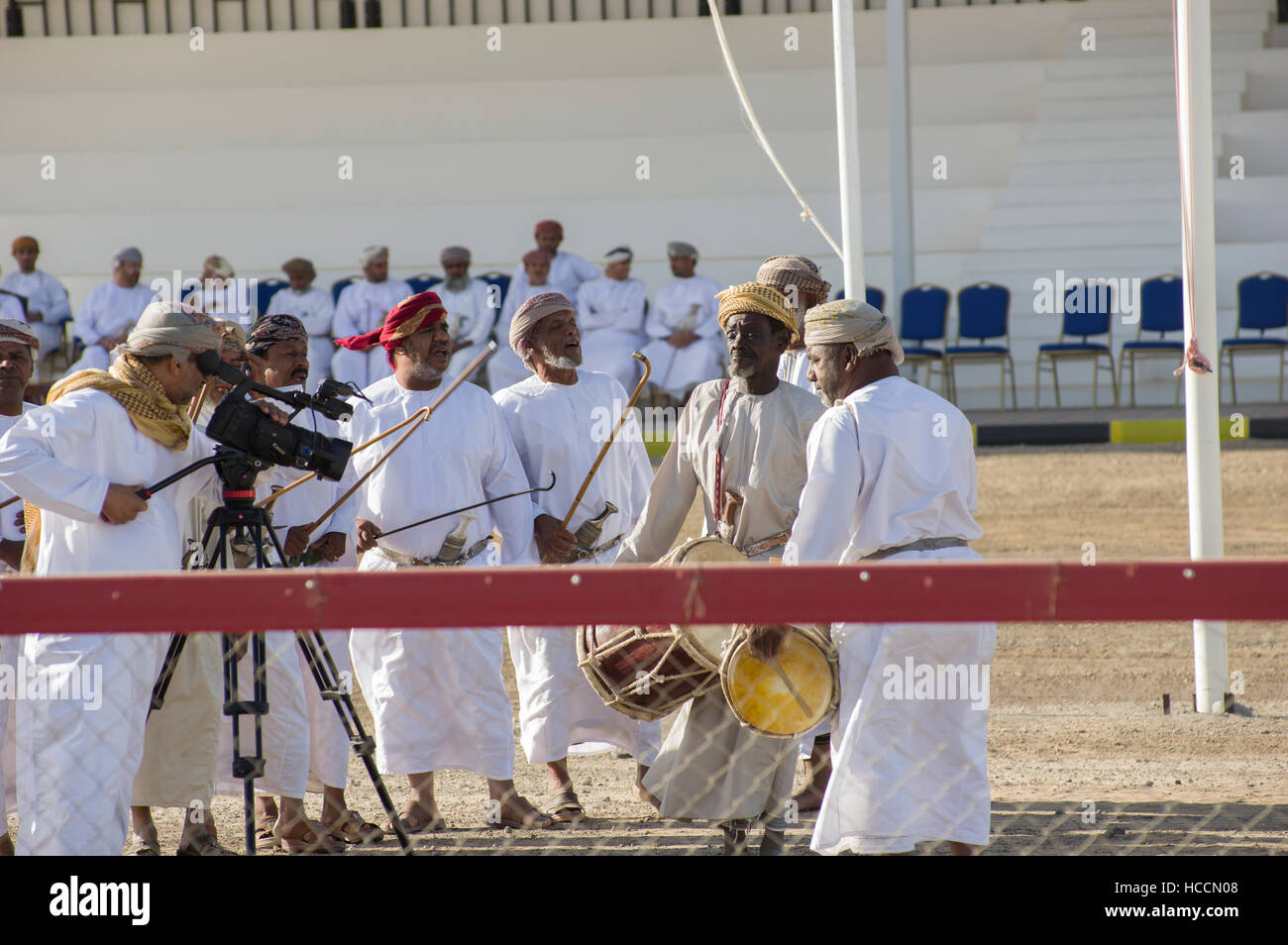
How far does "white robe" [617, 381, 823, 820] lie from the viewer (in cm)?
484

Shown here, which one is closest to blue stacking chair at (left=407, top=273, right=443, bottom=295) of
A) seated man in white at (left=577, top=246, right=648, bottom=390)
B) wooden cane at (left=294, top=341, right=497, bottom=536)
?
seated man in white at (left=577, top=246, right=648, bottom=390)

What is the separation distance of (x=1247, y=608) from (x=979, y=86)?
14.9 metres

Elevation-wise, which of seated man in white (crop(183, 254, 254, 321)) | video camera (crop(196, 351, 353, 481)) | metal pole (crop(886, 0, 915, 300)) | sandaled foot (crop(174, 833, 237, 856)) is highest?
metal pole (crop(886, 0, 915, 300))

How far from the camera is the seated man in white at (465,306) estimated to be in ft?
44.0

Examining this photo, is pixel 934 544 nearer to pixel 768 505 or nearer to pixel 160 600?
pixel 768 505

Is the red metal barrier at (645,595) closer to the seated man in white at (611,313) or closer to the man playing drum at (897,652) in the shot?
the man playing drum at (897,652)

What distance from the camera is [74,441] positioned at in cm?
459

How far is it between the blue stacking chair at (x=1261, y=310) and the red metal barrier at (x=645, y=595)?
10.8 metres

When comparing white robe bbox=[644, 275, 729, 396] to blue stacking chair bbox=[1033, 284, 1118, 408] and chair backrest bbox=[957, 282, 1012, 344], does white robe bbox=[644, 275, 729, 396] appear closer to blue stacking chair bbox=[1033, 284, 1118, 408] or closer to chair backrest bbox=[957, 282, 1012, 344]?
chair backrest bbox=[957, 282, 1012, 344]

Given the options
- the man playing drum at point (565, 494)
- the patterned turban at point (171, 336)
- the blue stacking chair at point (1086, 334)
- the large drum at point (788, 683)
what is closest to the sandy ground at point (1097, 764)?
the man playing drum at point (565, 494)

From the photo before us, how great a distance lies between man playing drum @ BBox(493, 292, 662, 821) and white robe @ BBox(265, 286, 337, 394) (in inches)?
303
